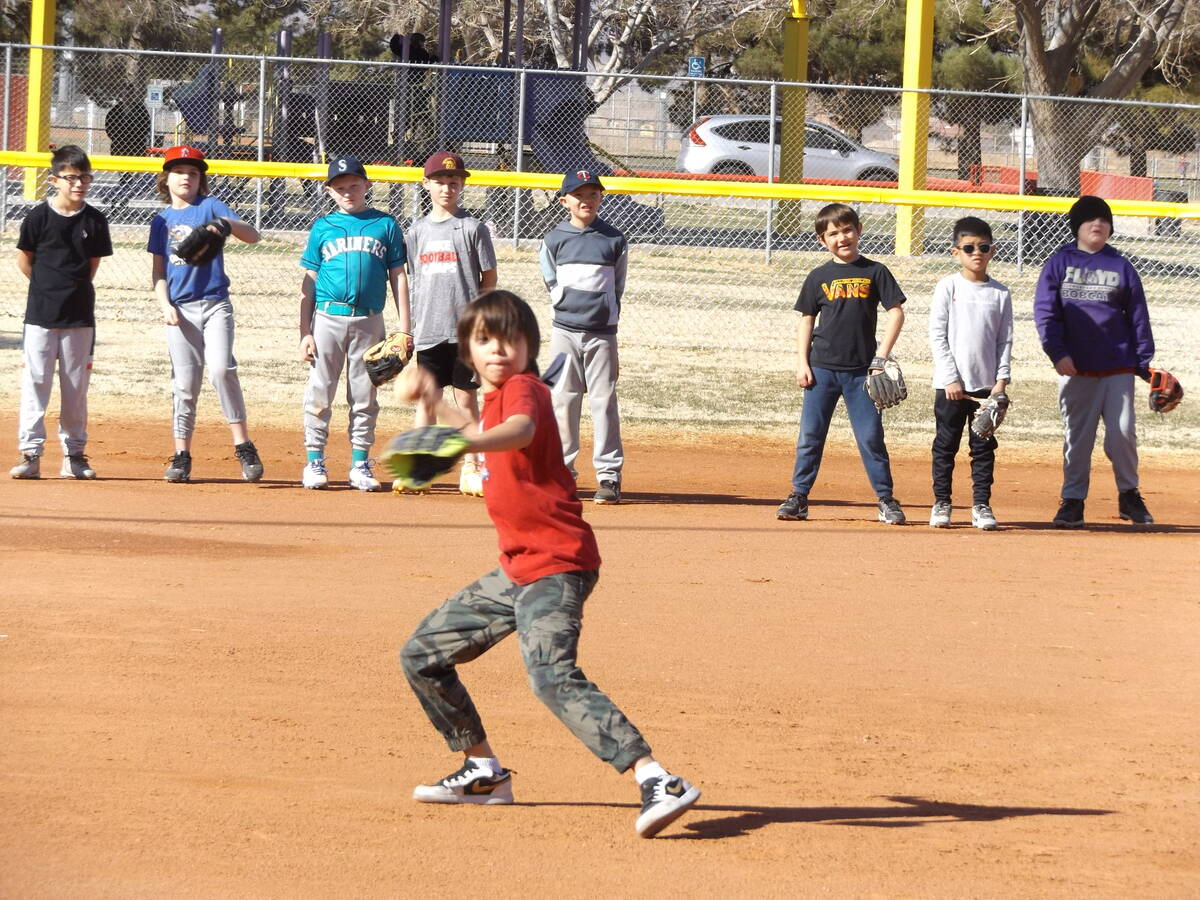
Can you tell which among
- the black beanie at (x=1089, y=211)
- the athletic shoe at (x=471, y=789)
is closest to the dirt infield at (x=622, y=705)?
the athletic shoe at (x=471, y=789)

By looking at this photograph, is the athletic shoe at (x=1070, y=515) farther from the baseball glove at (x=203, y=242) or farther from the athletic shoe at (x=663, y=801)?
the athletic shoe at (x=663, y=801)

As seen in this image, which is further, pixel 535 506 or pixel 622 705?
pixel 622 705

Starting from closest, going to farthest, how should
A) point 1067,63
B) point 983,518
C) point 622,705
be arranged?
point 622,705 → point 983,518 → point 1067,63

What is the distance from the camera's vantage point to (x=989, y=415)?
916 centimetres

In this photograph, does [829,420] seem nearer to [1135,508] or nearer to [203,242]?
[1135,508]

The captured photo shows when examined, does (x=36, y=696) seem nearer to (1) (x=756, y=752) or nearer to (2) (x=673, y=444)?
(1) (x=756, y=752)

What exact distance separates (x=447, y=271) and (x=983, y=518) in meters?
3.57

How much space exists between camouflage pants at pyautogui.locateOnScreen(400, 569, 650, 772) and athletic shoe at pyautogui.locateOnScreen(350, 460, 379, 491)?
5506 millimetres

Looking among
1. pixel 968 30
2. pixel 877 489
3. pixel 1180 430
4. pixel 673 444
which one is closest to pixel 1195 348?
pixel 1180 430

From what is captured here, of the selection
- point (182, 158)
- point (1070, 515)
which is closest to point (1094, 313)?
point (1070, 515)

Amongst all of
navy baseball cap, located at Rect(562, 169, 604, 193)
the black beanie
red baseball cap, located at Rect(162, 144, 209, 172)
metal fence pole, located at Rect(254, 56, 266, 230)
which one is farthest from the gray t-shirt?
metal fence pole, located at Rect(254, 56, 266, 230)

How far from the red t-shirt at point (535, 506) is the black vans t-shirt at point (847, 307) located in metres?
4.93

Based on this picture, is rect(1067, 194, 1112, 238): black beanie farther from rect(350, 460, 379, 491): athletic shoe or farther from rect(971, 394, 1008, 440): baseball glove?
rect(350, 460, 379, 491): athletic shoe

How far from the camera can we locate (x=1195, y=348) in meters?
17.8
